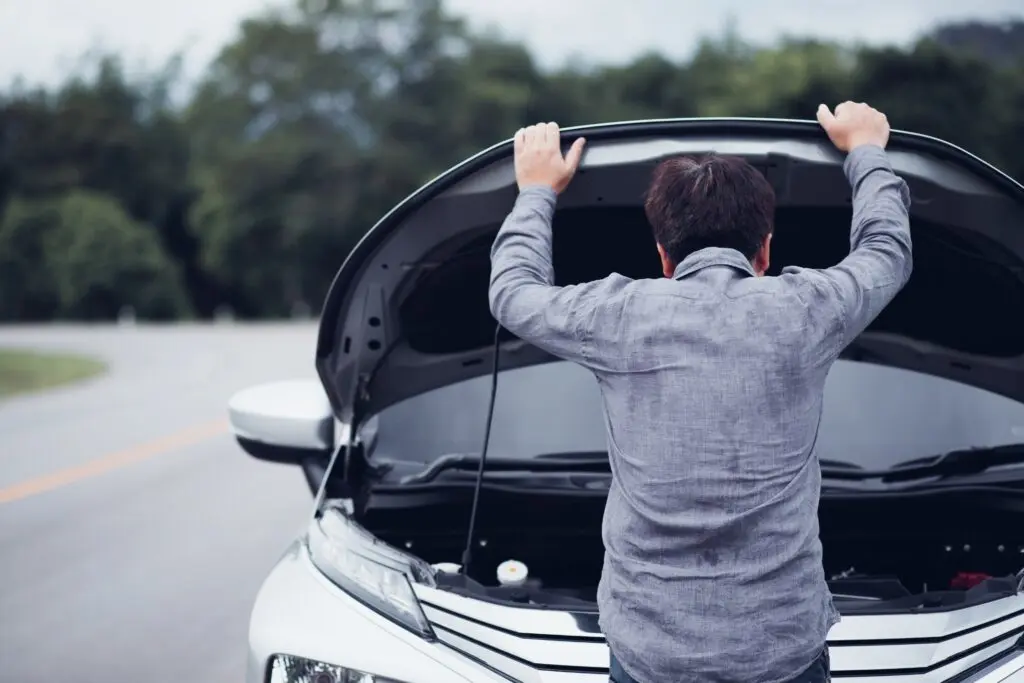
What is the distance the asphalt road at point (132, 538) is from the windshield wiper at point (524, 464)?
5.73 ft

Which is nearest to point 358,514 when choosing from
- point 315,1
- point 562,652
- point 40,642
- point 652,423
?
point 562,652

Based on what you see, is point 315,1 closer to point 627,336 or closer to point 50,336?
point 50,336

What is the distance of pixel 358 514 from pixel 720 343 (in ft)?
5.26

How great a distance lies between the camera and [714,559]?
5.90 feet

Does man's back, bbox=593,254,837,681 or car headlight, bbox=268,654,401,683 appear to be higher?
man's back, bbox=593,254,837,681

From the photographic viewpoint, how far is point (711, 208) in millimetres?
1872

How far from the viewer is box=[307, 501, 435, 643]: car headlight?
233cm

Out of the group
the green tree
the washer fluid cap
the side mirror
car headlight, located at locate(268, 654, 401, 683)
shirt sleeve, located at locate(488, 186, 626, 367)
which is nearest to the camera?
shirt sleeve, located at locate(488, 186, 626, 367)

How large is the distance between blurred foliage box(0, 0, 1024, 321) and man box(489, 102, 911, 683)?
4911 cm

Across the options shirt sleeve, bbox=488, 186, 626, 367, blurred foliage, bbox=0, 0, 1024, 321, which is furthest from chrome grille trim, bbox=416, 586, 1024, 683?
blurred foliage, bbox=0, 0, 1024, 321

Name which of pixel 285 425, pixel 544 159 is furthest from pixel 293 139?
pixel 544 159

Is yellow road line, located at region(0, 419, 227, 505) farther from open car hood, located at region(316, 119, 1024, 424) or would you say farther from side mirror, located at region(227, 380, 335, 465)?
open car hood, located at region(316, 119, 1024, 424)

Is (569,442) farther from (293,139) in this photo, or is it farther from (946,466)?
(293,139)

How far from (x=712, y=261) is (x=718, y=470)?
36 cm
